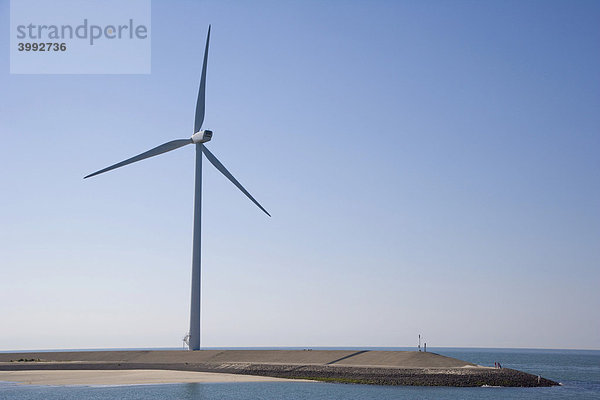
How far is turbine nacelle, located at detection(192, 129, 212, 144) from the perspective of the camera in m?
94.1

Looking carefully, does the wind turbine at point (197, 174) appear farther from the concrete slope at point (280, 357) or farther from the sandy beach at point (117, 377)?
the sandy beach at point (117, 377)

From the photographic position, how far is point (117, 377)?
258 ft

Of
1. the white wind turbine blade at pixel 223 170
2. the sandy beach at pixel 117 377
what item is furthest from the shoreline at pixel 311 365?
the white wind turbine blade at pixel 223 170

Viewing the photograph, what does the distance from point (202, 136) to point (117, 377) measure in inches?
1419

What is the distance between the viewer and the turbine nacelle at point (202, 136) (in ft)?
309

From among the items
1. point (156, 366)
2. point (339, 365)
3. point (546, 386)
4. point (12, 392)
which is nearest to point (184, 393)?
point (12, 392)

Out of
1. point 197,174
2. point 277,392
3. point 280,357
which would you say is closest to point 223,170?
point 197,174

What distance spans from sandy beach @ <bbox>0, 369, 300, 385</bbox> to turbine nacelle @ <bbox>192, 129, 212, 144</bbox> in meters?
33.5

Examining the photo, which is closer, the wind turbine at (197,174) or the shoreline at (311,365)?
the shoreline at (311,365)

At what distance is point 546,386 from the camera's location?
70312mm

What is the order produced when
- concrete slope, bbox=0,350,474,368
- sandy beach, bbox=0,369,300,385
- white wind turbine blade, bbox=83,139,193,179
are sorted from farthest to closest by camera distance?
white wind turbine blade, bbox=83,139,193,179 → concrete slope, bbox=0,350,474,368 → sandy beach, bbox=0,369,300,385

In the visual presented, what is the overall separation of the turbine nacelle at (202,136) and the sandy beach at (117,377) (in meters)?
33.5

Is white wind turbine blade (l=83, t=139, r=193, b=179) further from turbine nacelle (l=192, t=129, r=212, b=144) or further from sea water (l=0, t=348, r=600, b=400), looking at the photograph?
sea water (l=0, t=348, r=600, b=400)

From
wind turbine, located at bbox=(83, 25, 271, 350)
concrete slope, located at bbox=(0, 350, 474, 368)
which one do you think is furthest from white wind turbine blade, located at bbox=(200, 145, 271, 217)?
concrete slope, located at bbox=(0, 350, 474, 368)
